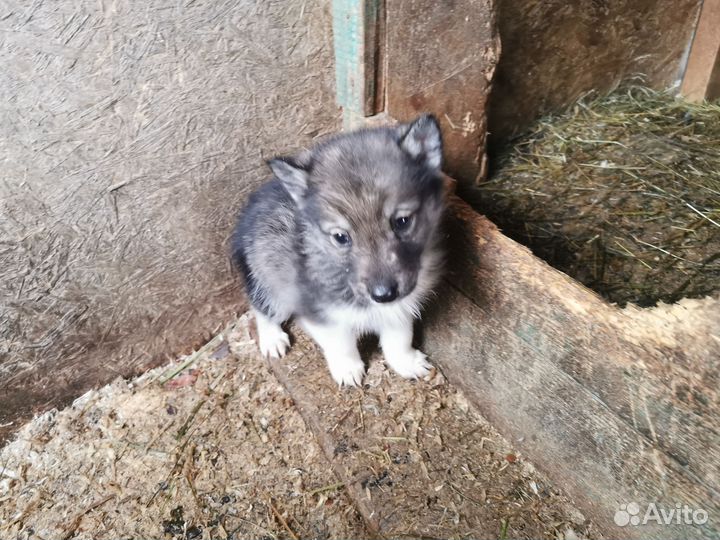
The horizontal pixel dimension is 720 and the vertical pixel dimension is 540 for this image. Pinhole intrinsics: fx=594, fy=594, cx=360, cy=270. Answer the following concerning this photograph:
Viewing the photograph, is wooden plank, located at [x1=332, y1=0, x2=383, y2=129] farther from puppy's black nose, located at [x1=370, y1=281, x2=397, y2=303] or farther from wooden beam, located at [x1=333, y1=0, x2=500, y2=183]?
puppy's black nose, located at [x1=370, y1=281, x2=397, y2=303]

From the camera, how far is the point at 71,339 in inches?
111

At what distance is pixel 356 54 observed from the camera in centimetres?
264

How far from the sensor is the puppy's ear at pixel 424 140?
2.19 m

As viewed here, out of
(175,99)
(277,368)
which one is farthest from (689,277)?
(175,99)

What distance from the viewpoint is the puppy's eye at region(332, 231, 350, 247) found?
2.19m

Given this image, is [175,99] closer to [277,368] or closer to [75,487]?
[277,368]

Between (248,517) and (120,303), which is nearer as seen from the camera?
(248,517)

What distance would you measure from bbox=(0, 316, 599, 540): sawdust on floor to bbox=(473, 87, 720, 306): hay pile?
88 cm

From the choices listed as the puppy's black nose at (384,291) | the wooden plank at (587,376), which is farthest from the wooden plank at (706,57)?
the puppy's black nose at (384,291)

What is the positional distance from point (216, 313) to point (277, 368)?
48cm

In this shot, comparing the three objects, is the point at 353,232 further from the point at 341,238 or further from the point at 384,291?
Result: the point at 384,291

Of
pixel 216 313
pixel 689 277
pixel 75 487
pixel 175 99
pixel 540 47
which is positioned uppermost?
pixel 540 47

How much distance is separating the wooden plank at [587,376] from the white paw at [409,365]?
0.16 metres

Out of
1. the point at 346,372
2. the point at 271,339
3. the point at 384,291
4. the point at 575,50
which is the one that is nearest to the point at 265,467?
the point at 346,372
